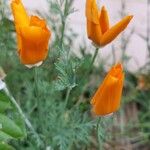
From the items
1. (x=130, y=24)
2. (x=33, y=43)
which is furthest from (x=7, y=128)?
(x=130, y=24)

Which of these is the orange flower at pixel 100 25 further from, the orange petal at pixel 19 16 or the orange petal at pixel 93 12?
the orange petal at pixel 19 16

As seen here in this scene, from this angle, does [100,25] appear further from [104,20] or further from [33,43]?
[33,43]

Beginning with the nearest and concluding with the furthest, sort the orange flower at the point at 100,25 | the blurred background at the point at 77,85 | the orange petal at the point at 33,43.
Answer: the orange petal at the point at 33,43
the orange flower at the point at 100,25
the blurred background at the point at 77,85

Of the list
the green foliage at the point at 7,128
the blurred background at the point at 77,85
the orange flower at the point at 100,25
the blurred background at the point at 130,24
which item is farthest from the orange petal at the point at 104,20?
the blurred background at the point at 130,24

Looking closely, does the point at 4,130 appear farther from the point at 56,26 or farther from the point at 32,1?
the point at 32,1

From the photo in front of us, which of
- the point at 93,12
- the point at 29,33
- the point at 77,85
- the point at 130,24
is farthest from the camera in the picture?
the point at 130,24

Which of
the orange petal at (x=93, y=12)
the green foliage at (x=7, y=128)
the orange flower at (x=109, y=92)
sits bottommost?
the green foliage at (x=7, y=128)
